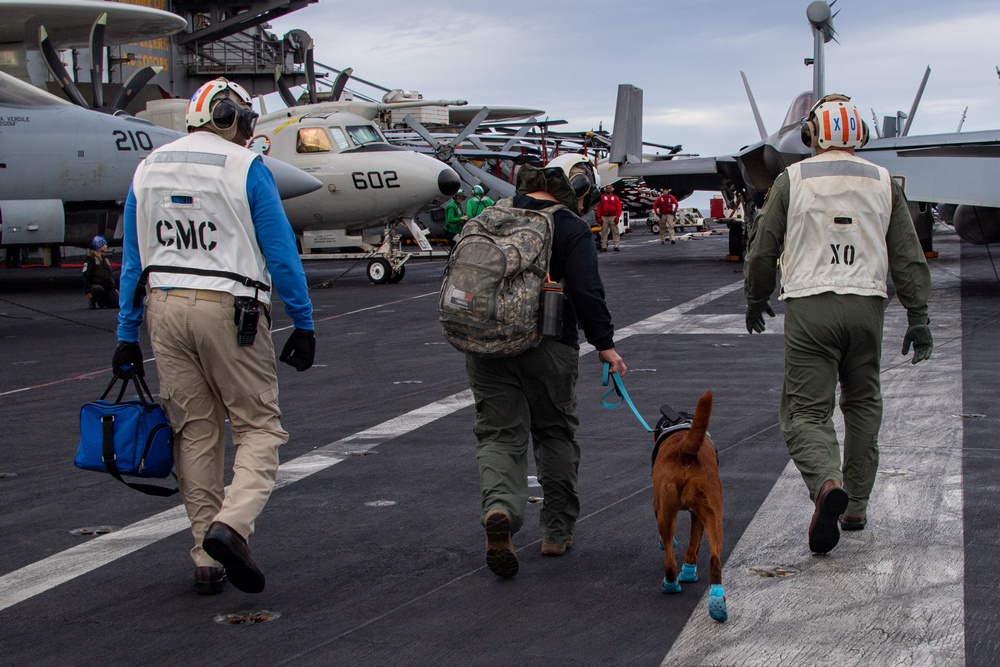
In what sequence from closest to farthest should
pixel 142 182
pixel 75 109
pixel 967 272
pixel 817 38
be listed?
pixel 142 182 < pixel 75 109 < pixel 967 272 < pixel 817 38

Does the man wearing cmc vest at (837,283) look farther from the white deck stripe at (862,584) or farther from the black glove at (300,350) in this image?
the black glove at (300,350)

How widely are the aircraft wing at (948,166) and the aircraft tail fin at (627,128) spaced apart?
15.1 meters

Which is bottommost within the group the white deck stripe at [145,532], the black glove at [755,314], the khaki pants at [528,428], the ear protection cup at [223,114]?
the white deck stripe at [145,532]

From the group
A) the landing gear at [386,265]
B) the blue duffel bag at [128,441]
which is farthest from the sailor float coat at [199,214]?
the landing gear at [386,265]

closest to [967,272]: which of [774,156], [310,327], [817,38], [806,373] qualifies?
[774,156]

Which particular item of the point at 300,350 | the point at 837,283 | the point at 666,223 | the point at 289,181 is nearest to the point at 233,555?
the point at 300,350

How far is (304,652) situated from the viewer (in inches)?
148

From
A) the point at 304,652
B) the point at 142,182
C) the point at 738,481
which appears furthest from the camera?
the point at 738,481

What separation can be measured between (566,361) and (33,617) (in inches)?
91.5

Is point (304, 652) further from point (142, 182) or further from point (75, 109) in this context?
point (75, 109)

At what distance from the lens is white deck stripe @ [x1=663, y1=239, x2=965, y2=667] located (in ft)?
11.9

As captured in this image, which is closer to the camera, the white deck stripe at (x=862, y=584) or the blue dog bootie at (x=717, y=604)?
the white deck stripe at (x=862, y=584)

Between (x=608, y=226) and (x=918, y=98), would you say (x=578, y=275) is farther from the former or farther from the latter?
(x=918, y=98)

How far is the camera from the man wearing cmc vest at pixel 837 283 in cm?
479
